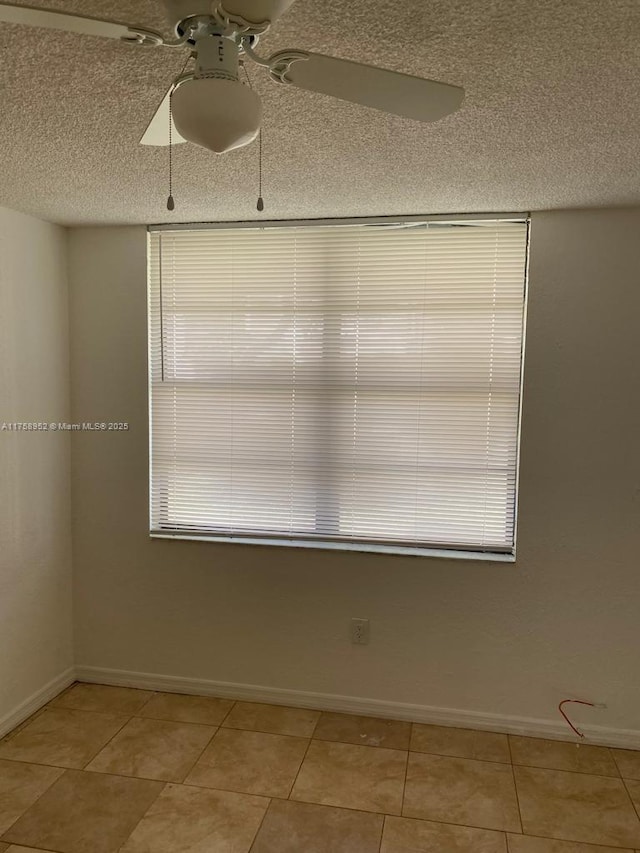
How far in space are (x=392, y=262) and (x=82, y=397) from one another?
5.66 ft

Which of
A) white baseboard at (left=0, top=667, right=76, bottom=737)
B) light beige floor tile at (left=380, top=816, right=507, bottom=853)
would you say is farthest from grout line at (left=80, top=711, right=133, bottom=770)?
light beige floor tile at (left=380, top=816, right=507, bottom=853)

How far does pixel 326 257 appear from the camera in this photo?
2.98 metres

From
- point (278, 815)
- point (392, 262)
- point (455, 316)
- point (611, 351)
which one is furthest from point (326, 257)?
point (278, 815)

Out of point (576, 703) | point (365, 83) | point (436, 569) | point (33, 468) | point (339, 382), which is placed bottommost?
point (576, 703)

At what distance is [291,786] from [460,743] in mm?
817

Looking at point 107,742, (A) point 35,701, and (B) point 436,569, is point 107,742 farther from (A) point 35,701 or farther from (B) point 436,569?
(B) point 436,569

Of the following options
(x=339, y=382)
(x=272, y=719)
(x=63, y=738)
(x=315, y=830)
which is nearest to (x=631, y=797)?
(x=315, y=830)

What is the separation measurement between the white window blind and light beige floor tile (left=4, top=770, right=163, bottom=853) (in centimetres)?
115

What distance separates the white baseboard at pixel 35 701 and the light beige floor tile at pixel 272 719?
937mm

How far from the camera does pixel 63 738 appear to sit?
2.80 metres

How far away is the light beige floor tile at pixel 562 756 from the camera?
2.62 metres

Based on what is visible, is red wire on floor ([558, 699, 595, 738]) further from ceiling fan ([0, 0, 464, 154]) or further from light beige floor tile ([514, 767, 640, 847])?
ceiling fan ([0, 0, 464, 154])

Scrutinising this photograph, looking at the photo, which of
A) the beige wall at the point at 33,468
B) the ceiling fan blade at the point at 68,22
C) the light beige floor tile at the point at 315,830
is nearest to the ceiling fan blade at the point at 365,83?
the ceiling fan blade at the point at 68,22

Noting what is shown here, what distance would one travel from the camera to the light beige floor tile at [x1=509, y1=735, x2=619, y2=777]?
103 inches
